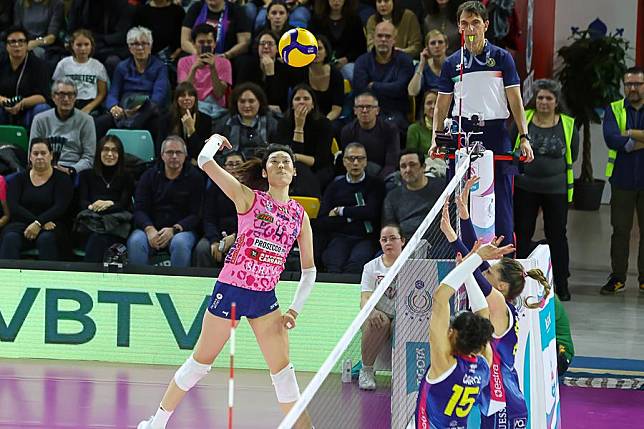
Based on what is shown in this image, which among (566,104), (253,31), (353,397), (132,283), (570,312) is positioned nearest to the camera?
(353,397)

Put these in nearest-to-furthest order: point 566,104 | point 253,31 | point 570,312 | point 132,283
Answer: point 132,283
point 570,312
point 253,31
point 566,104

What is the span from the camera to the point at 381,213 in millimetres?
11836

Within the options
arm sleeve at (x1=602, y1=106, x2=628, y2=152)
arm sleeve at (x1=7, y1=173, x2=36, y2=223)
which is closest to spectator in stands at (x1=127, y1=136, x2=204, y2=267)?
arm sleeve at (x1=7, y1=173, x2=36, y2=223)

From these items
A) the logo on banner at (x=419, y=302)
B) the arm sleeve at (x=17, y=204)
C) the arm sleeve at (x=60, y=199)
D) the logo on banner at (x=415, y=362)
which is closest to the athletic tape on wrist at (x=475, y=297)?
the logo on banner at (x=415, y=362)

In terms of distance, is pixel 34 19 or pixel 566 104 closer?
pixel 34 19

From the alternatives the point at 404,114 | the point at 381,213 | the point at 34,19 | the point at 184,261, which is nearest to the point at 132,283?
the point at 184,261

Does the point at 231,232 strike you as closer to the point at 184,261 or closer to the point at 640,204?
the point at 184,261

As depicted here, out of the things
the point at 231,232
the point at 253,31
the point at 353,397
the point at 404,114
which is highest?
the point at 253,31

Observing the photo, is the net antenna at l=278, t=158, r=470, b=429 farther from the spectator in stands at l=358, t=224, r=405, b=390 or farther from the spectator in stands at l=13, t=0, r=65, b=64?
the spectator in stands at l=13, t=0, r=65, b=64

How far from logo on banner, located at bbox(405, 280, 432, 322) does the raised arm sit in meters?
1.39

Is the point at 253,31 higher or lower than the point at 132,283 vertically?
higher

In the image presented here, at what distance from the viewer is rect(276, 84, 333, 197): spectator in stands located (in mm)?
12391

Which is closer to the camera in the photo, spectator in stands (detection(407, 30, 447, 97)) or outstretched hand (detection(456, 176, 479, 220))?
outstretched hand (detection(456, 176, 479, 220))

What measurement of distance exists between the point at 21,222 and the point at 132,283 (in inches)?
58.9
